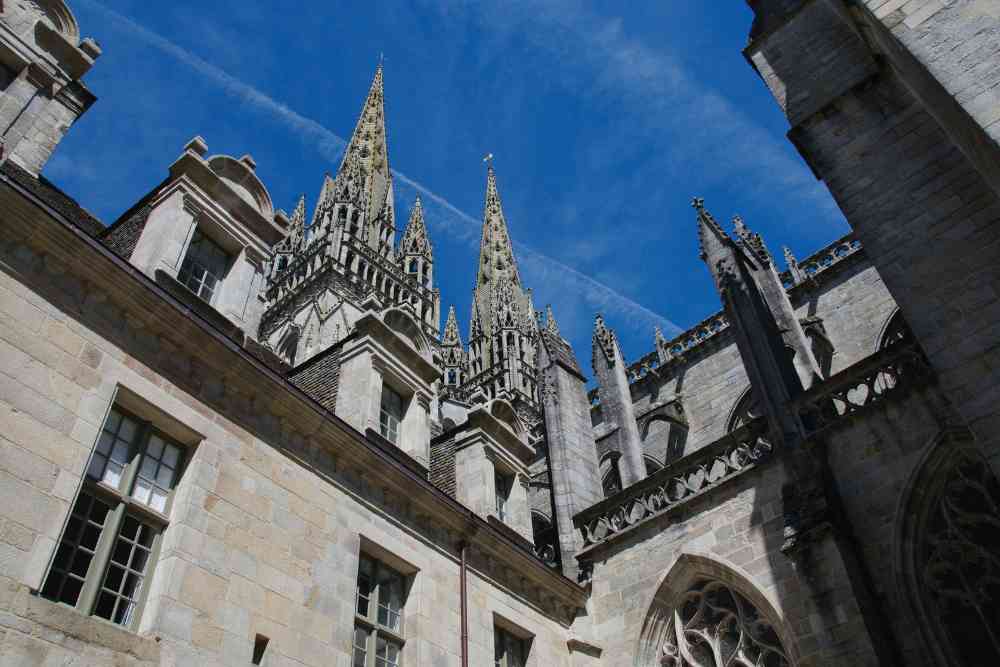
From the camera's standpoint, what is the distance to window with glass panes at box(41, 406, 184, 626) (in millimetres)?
6207

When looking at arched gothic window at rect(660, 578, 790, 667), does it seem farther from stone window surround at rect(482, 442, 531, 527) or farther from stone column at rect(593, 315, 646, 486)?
stone column at rect(593, 315, 646, 486)

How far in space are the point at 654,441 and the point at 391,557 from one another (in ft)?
44.7

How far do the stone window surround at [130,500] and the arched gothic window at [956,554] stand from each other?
25.1 ft

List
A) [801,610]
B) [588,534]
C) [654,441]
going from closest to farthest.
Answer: [801,610]
[588,534]
[654,441]

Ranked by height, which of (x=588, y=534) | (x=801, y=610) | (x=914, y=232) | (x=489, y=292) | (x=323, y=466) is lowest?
(x=801, y=610)

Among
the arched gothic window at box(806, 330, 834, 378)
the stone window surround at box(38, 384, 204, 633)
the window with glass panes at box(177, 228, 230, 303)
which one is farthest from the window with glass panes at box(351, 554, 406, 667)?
the arched gothic window at box(806, 330, 834, 378)

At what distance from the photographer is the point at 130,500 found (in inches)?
267

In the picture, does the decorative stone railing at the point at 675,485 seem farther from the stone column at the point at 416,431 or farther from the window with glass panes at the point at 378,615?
the window with glass panes at the point at 378,615

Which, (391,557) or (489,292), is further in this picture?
(489,292)

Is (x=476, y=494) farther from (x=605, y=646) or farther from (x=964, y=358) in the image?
(x=964, y=358)

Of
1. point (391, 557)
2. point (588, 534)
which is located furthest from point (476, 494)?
point (391, 557)

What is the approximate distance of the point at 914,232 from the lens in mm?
9312

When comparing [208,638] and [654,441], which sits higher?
[654,441]

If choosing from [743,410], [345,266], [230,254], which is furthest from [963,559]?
[345,266]
